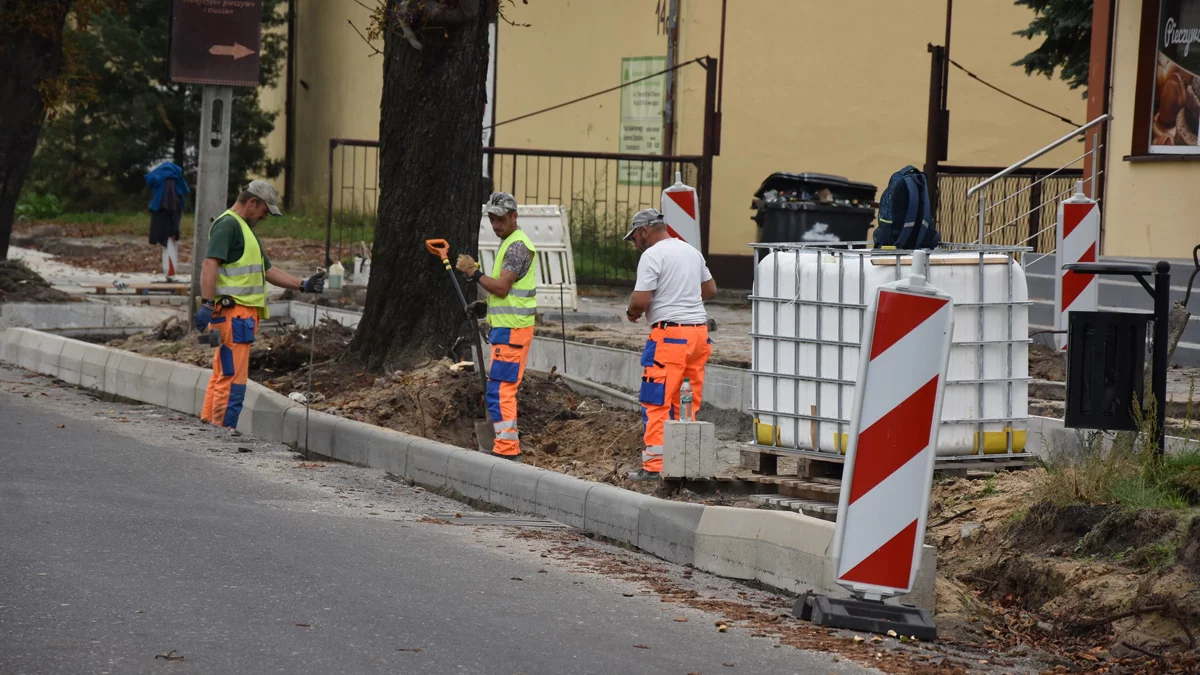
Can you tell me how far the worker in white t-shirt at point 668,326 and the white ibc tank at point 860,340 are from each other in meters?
0.86

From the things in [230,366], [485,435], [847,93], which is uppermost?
[847,93]

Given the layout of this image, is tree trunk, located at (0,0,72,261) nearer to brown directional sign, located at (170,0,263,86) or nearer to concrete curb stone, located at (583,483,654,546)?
brown directional sign, located at (170,0,263,86)

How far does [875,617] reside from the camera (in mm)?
6301

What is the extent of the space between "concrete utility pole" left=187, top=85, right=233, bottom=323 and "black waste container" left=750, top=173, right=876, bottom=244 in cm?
724

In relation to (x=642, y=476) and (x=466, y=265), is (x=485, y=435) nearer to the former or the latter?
(x=466, y=265)

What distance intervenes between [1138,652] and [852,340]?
9.49ft

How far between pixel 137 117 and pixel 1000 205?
63.3 ft

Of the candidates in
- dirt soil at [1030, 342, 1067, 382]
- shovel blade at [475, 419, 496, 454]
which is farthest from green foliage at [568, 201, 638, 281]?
shovel blade at [475, 419, 496, 454]

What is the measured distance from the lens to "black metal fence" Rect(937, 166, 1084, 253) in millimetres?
19484

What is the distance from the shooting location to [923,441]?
6.18 m

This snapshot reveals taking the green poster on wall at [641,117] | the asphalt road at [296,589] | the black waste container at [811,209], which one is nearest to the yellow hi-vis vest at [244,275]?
the asphalt road at [296,589]

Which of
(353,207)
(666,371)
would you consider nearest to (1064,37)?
(666,371)

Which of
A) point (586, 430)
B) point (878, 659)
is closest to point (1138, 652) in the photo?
point (878, 659)

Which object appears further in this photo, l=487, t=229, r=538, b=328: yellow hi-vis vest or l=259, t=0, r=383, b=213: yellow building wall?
l=259, t=0, r=383, b=213: yellow building wall
